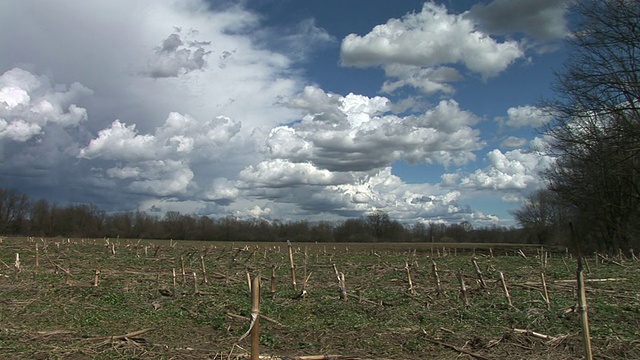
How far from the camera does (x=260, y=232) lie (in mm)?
101938

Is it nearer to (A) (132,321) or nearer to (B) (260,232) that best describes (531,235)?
(B) (260,232)

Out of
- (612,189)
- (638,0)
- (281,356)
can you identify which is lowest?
(281,356)

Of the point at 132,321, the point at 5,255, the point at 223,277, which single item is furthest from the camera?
the point at 5,255

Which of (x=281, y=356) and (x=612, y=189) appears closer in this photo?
(x=281, y=356)

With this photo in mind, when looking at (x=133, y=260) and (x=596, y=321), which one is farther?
(x=133, y=260)

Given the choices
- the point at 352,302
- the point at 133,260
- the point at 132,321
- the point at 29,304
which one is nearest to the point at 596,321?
the point at 352,302

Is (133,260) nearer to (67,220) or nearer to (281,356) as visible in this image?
(281,356)

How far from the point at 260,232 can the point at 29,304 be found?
8922 centimetres

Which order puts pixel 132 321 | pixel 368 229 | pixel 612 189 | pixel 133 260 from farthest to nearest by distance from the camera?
pixel 368 229
pixel 612 189
pixel 133 260
pixel 132 321

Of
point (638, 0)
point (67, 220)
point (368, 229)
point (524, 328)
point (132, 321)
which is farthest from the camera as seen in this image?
point (368, 229)

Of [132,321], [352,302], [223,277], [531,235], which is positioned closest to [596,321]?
[352,302]

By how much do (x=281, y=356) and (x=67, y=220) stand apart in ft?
329

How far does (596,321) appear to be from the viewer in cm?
1064

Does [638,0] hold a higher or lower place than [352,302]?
higher
